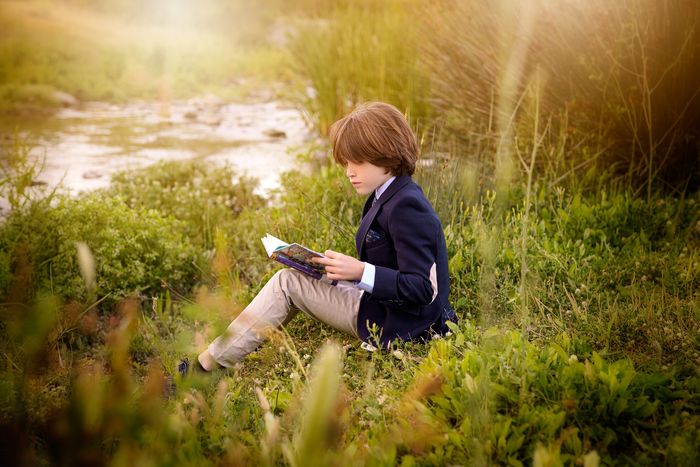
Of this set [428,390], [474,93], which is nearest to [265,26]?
[474,93]

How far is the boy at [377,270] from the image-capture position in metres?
2.31

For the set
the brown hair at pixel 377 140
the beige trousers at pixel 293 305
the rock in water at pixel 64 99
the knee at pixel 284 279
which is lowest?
the rock in water at pixel 64 99

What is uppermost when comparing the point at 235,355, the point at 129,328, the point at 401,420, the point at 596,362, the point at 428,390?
the point at 129,328

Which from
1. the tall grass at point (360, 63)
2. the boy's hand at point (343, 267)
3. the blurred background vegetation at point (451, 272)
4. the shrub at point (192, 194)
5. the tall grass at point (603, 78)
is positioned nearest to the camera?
the blurred background vegetation at point (451, 272)

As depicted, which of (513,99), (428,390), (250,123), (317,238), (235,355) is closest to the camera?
(428,390)

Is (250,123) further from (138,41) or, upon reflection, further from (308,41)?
(138,41)

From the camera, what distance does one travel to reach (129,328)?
3.05 ft

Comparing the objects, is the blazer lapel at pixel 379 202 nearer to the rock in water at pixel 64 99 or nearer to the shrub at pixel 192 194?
the shrub at pixel 192 194

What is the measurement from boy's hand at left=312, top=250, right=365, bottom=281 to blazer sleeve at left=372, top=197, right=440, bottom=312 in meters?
0.07

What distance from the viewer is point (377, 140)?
→ 2.37 meters

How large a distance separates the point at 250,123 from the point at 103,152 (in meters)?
2.39

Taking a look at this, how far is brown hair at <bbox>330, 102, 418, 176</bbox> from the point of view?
7.79ft

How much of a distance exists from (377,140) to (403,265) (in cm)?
47

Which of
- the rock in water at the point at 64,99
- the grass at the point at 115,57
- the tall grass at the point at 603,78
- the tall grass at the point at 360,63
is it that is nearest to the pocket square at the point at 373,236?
the tall grass at the point at 603,78
